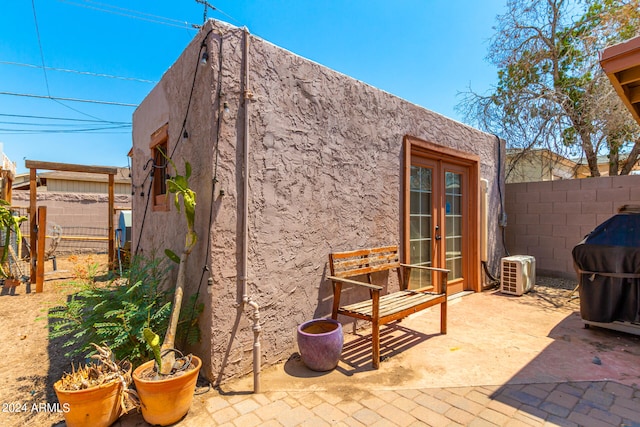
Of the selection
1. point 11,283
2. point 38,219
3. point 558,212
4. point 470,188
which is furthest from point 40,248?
point 558,212

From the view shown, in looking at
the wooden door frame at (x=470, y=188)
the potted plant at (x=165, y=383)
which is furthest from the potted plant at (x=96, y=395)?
the wooden door frame at (x=470, y=188)

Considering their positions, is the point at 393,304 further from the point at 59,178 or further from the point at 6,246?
the point at 59,178

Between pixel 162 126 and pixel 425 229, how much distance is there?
4088 mm

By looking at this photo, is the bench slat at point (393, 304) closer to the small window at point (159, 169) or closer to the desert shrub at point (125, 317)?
the desert shrub at point (125, 317)

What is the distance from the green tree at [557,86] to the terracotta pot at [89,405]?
31.7 ft

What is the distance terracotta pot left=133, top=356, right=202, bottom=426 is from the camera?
84.7 inches

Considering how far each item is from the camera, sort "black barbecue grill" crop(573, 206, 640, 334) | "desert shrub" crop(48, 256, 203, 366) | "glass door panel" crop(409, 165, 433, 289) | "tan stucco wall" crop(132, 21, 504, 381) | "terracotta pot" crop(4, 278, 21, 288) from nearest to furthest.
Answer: "desert shrub" crop(48, 256, 203, 366), "tan stucco wall" crop(132, 21, 504, 381), "black barbecue grill" crop(573, 206, 640, 334), "glass door panel" crop(409, 165, 433, 289), "terracotta pot" crop(4, 278, 21, 288)

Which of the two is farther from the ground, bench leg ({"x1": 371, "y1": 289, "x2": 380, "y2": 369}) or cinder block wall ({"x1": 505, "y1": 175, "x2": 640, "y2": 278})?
cinder block wall ({"x1": 505, "y1": 175, "x2": 640, "y2": 278})

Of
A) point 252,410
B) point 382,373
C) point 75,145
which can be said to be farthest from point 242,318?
point 75,145

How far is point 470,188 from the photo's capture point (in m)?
5.93

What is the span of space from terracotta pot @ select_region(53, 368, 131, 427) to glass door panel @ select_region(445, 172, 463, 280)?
4966 millimetres

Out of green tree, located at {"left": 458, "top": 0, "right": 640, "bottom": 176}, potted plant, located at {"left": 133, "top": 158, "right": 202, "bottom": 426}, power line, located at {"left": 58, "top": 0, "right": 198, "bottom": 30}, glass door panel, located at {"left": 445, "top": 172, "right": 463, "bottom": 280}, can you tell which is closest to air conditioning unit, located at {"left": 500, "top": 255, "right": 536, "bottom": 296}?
glass door panel, located at {"left": 445, "top": 172, "right": 463, "bottom": 280}

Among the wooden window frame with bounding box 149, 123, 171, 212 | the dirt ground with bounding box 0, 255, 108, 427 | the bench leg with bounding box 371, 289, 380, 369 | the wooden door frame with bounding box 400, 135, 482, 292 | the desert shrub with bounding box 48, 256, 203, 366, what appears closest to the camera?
the dirt ground with bounding box 0, 255, 108, 427

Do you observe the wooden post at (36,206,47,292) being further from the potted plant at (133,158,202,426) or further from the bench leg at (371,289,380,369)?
the bench leg at (371,289,380,369)
